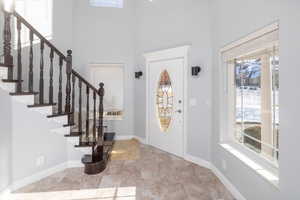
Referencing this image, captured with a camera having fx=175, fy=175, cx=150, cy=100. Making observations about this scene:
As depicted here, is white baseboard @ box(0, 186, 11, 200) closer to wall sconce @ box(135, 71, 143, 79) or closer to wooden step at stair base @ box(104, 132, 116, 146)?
wooden step at stair base @ box(104, 132, 116, 146)

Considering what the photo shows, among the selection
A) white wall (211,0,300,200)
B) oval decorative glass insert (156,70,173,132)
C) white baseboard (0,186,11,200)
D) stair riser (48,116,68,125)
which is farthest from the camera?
oval decorative glass insert (156,70,173,132)

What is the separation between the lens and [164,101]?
4.11 m

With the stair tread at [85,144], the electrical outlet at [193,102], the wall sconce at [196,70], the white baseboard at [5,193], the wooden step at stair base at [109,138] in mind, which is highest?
the wall sconce at [196,70]

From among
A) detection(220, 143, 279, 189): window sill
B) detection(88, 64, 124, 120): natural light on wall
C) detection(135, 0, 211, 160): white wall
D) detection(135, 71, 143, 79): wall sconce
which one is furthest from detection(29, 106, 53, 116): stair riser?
detection(220, 143, 279, 189): window sill

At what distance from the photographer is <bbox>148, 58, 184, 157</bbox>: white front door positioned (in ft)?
12.4

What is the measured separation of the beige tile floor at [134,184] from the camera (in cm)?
233

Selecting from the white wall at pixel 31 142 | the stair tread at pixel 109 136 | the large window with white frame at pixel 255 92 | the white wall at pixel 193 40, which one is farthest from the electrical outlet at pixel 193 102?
the white wall at pixel 31 142

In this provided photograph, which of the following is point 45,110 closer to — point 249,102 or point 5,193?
point 5,193

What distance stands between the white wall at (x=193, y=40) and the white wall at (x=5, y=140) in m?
2.96

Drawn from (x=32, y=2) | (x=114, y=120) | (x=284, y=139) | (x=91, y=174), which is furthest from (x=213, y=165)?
(x=32, y=2)

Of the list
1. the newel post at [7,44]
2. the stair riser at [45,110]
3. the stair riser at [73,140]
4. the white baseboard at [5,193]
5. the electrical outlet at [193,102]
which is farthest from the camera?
the electrical outlet at [193,102]

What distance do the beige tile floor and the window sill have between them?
0.56 meters

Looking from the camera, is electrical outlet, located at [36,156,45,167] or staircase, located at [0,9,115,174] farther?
electrical outlet, located at [36,156,45,167]

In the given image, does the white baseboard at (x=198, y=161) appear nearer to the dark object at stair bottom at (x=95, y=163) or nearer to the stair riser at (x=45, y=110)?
the dark object at stair bottom at (x=95, y=163)
